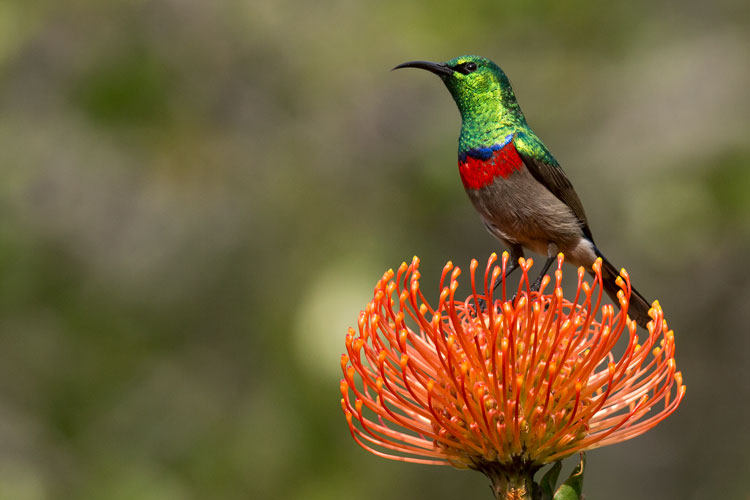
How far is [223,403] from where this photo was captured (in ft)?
20.6

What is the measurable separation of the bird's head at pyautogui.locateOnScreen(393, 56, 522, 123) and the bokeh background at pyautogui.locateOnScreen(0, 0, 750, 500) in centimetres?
287

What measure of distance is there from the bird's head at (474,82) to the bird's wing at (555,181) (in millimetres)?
174

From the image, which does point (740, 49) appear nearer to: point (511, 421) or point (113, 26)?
point (113, 26)

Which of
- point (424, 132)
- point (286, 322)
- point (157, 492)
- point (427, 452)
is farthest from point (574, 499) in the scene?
point (424, 132)

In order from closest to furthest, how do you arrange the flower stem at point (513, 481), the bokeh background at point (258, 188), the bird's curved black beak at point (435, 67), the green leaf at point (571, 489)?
the green leaf at point (571, 489)
the flower stem at point (513, 481)
the bird's curved black beak at point (435, 67)
the bokeh background at point (258, 188)

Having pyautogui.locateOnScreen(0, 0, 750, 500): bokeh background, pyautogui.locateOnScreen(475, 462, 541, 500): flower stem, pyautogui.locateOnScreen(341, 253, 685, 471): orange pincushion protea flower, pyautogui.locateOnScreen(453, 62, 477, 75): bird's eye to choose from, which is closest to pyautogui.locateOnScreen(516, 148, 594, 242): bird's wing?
pyautogui.locateOnScreen(453, 62, 477, 75): bird's eye

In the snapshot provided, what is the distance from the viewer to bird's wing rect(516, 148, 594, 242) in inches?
113

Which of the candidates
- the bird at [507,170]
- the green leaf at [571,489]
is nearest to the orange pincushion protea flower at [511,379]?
the green leaf at [571,489]

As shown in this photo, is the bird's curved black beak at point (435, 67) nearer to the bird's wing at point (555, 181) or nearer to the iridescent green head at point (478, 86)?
the iridescent green head at point (478, 86)

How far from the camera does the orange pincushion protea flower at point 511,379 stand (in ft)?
8.00

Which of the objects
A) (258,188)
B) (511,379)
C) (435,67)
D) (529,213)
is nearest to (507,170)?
(529,213)

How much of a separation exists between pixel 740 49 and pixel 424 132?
2.22m

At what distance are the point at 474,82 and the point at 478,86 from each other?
0.06ft

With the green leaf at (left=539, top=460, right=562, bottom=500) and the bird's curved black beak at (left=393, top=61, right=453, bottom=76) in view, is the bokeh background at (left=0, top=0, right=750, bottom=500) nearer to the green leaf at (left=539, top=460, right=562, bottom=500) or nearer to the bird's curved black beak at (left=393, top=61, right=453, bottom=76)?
the bird's curved black beak at (left=393, top=61, right=453, bottom=76)
